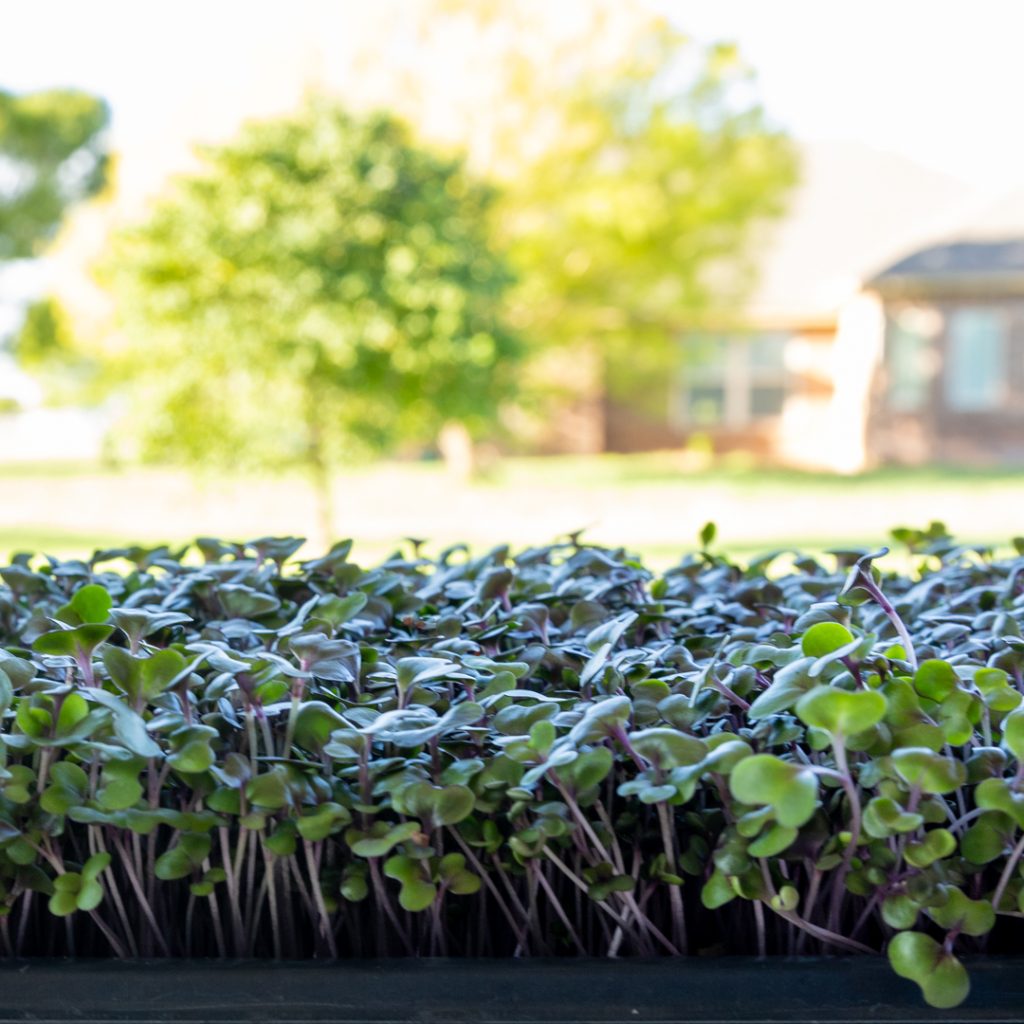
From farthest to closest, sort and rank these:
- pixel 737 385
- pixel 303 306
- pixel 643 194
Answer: pixel 737 385 < pixel 643 194 < pixel 303 306

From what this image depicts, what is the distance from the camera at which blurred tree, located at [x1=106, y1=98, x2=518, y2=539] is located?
10375 mm

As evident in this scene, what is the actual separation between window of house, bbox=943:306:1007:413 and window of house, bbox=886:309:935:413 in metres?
0.33

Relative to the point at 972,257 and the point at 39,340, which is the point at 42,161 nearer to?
the point at 39,340

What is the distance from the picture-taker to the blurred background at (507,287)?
1057 centimetres

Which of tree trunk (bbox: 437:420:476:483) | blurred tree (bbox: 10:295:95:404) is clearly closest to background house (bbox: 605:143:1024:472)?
tree trunk (bbox: 437:420:476:483)

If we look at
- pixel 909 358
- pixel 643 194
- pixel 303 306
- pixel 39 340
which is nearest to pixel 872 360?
pixel 909 358

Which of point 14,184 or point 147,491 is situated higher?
point 14,184

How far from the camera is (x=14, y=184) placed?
3136 cm

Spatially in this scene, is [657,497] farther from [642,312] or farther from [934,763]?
[934,763]

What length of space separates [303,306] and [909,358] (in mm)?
13381

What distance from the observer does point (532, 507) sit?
14852 mm

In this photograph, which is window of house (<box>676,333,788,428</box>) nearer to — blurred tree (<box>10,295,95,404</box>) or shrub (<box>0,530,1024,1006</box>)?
blurred tree (<box>10,295,95,404</box>)

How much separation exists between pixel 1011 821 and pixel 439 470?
20509mm

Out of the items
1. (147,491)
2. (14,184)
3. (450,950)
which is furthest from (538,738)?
(14,184)
